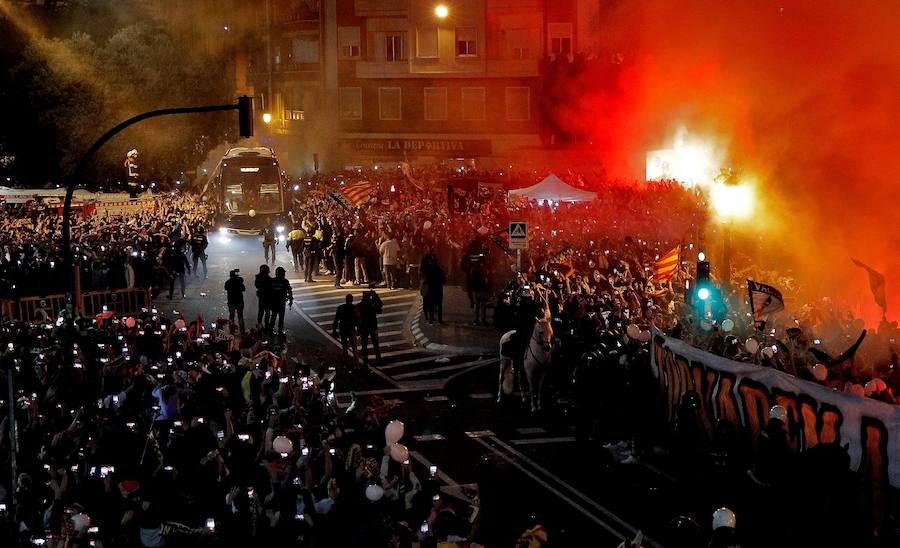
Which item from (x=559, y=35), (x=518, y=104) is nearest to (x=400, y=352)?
(x=518, y=104)

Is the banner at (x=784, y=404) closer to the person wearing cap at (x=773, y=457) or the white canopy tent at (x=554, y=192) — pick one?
the person wearing cap at (x=773, y=457)

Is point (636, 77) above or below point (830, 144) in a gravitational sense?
above

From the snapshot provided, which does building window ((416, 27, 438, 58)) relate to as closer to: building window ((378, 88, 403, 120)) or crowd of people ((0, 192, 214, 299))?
building window ((378, 88, 403, 120))

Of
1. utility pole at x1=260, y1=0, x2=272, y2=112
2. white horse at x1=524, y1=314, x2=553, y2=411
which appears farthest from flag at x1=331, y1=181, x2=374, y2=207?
utility pole at x1=260, y1=0, x2=272, y2=112

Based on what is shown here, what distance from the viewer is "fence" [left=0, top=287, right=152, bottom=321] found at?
20000 millimetres

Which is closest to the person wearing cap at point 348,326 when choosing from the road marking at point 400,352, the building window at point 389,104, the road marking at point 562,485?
the road marking at point 400,352

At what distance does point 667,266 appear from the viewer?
1716 cm

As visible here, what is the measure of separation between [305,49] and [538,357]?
46.5 m

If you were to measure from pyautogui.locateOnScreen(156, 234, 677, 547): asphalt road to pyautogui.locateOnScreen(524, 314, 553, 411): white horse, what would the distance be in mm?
367

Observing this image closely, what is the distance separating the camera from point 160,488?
8211 mm

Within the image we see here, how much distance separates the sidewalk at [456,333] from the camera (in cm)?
1927

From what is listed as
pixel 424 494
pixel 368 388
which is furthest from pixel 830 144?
pixel 424 494

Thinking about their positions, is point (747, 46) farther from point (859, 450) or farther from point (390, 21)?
point (390, 21)

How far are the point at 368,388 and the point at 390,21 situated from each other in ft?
126
